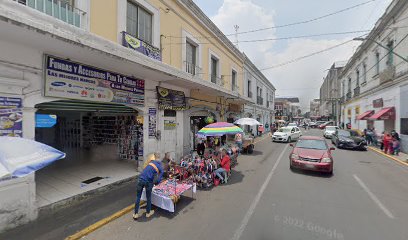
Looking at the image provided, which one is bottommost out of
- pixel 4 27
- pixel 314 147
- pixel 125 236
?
pixel 125 236

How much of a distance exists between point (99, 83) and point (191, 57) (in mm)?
7118

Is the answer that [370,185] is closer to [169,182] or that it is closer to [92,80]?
[169,182]

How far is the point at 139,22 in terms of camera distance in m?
8.29

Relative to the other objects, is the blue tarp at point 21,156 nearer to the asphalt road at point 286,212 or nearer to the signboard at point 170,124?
the asphalt road at point 286,212

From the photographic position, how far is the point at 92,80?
6.25 metres

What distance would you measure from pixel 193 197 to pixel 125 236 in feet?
7.79

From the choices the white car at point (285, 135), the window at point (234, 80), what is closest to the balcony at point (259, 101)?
the white car at point (285, 135)

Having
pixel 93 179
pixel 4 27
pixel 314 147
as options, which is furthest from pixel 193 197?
pixel 314 147

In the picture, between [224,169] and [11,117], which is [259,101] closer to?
[224,169]

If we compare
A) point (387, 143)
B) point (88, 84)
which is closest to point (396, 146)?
point (387, 143)

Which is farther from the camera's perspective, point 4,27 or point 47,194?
point 47,194

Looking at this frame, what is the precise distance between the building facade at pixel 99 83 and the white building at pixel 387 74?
38.1 ft

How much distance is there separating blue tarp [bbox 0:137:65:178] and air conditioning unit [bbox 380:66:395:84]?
21.4m

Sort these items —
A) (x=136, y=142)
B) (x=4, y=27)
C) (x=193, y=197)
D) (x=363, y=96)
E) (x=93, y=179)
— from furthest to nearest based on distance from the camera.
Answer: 1. (x=363, y=96)
2. (x=136, y=142)
3. (x=93, y=179)
4. (x=193, y=197)
5. (x=4, y=27)
